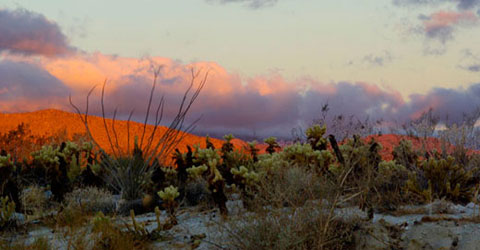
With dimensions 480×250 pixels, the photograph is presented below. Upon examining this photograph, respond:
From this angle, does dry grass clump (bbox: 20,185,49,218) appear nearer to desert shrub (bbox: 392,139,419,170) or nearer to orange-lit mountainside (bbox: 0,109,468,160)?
desert shrub (bbox: 392,139,419,170)

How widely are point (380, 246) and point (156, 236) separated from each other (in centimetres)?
204

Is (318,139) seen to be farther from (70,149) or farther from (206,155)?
(70,149)

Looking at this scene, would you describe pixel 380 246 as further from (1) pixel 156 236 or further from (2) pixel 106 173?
(2) pixel 106 173

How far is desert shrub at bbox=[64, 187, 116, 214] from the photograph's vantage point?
606cm

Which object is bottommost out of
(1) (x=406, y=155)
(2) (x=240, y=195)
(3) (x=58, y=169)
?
(2) (x=240, y=195)

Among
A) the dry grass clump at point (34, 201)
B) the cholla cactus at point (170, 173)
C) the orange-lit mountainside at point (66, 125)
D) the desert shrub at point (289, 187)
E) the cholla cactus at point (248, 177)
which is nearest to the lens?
the desert shrub at point (289, 187)

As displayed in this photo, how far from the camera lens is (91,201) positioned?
6301mm

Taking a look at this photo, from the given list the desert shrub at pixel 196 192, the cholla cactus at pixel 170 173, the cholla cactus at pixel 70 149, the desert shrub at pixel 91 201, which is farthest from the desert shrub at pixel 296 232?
the cholla cactus at pixel 70 149

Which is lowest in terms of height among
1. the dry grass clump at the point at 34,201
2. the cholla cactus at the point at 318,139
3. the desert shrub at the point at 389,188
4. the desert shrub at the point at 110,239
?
the dry grass clump at the point at 34,201

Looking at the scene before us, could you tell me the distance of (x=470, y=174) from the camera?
6020 millimetres

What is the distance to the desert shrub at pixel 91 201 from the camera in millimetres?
6059

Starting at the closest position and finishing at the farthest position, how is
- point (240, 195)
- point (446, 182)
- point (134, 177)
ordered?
1. point (240, 195)
2. point (446, 182)
3. point (134, 177)

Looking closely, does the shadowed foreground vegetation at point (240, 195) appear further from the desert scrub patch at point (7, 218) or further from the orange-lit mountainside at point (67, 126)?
the orange-lit mountainside at point (67, 126)

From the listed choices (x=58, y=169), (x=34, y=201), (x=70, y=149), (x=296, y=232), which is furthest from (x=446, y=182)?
(x=70, y=149)
